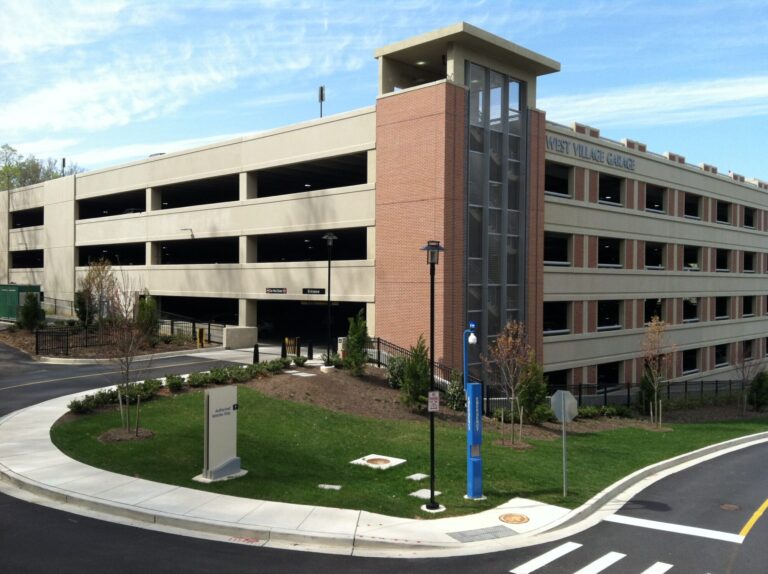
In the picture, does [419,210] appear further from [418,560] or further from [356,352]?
[418,560]

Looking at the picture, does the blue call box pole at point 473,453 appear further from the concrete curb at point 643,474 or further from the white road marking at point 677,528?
the white road marking at point 677,528

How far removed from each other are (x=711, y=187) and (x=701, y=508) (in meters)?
43.3

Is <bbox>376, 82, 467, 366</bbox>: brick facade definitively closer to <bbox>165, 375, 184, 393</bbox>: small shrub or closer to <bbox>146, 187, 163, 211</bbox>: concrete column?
<bbox>165, 375, 184, 393</bbox>: small shrub

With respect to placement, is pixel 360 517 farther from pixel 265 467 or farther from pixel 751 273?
pixel 751 273

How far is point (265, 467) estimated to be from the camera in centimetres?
1561

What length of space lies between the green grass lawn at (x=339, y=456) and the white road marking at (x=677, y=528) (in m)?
1.17

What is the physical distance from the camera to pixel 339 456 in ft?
56.2

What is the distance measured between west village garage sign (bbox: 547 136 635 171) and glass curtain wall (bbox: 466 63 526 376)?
12.0 feet

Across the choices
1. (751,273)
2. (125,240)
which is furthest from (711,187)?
(125,240)

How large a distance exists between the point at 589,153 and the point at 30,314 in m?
36.8

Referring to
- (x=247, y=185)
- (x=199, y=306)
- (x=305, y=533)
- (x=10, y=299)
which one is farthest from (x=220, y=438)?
(x=199, y=306)

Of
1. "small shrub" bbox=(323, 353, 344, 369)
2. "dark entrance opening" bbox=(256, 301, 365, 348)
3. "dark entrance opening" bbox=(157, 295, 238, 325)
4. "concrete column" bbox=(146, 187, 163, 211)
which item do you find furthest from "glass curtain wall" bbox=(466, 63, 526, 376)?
"dark entrance opening" bbox=(157, 295, 238, 325)

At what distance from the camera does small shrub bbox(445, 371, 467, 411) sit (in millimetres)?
26250

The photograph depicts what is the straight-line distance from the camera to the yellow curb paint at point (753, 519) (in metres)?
13.1
